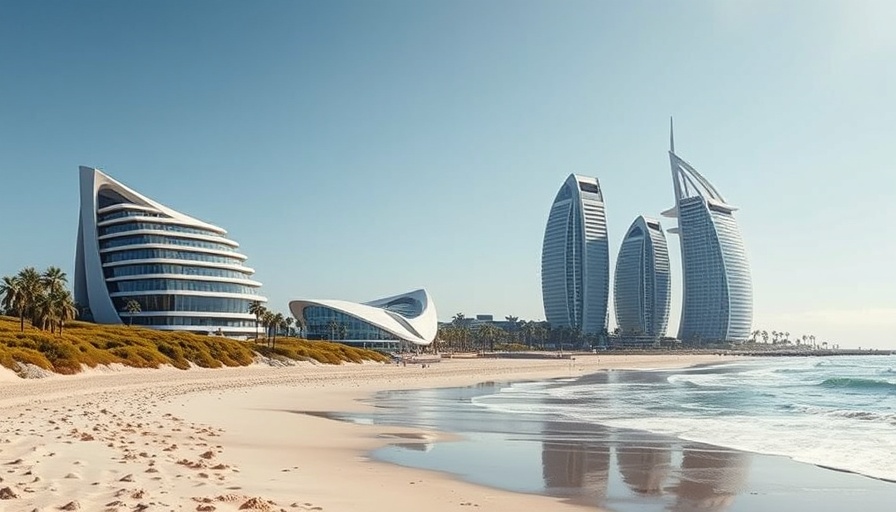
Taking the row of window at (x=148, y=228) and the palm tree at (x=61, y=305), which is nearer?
the palm tree at (x=61, y=305)

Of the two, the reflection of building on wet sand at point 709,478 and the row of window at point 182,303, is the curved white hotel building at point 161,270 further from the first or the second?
the reflection of building on wet sand at point 709,478

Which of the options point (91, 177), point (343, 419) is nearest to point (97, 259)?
point (91, 177)

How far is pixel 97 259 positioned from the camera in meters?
114

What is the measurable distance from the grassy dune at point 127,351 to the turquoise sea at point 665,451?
22.0 m

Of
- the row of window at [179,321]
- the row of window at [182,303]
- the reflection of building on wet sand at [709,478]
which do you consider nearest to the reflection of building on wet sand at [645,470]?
the reflection of building on wet sand at [709,478]

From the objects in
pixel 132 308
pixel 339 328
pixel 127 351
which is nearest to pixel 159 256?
pixel 132 308

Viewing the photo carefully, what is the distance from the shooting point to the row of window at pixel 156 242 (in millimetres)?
A: 111188

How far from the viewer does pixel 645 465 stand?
56.2 ft

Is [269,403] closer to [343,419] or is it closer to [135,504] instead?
[343,419]

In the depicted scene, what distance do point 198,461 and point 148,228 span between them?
359 feet

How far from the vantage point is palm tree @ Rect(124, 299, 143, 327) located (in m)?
106

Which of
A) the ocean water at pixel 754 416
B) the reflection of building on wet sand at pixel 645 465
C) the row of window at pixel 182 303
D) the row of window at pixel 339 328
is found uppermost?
the row of window at pixel 182 303

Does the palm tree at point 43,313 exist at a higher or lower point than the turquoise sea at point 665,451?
higher

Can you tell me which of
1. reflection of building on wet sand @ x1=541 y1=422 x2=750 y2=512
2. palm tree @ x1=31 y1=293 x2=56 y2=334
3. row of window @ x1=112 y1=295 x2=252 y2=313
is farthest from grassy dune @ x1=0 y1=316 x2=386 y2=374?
reflection of building on wet sand @ x1=541 y1=422 x2=750 y2=512
